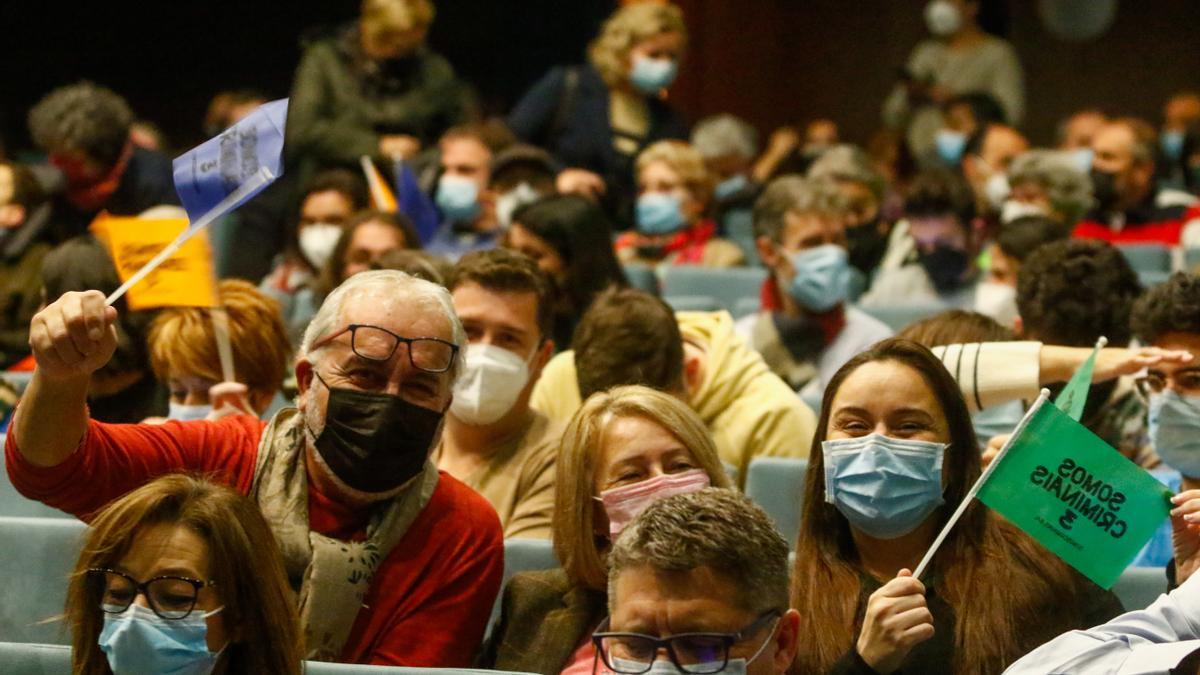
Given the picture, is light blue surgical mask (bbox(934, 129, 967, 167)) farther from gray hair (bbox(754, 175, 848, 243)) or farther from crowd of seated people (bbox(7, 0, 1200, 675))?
gray hair (bbox(754, 175, 848, 243))

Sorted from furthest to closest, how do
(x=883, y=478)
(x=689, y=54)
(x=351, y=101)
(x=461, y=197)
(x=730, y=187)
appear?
(x=689, y=54), (x=730, y=187), (x=351, y=101), (x=461, y=197), (x=883, y=478)

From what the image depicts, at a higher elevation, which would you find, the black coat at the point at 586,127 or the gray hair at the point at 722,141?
the black coat at the point at 586,127

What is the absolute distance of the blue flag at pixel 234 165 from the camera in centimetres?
284

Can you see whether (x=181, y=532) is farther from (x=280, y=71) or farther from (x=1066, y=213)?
(x=280, y=71)

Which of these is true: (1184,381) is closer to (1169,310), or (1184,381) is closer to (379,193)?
(1169,310)

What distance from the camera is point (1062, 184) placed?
6.77m

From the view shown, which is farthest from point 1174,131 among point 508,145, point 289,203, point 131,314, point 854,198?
point 131,314

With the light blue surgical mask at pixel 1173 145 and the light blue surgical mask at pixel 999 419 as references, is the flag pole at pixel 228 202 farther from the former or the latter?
the light blue surgical mask at pixel 1173 145

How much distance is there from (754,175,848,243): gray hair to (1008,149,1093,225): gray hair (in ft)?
5.04

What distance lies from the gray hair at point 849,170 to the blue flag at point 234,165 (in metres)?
4.77

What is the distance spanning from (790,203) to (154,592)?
3172 millimetres

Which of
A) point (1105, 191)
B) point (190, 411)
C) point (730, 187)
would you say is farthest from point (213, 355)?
point (730, 187)

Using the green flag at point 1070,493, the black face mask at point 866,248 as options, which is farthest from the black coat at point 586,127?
the green flag at point 1070,493

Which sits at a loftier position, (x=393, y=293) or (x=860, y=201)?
(x=393, y=293)
